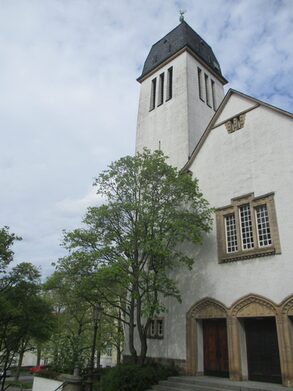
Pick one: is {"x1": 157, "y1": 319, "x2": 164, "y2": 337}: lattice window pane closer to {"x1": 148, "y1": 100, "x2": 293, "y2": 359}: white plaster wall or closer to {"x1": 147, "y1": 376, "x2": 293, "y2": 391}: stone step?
{"x1": 148, "y1": 100, "x2": 293, "y2": 359}: white plaster wall

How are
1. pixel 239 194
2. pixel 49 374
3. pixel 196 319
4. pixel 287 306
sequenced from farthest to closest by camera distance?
1. pixel 49 374
2. pixel 239 194
3. pixel 196 319
4. pixel 287 306

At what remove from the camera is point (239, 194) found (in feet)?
55.4

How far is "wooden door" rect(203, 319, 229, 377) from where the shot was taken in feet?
50.8

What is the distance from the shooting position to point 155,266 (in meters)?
16.4

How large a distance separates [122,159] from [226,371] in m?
10.9

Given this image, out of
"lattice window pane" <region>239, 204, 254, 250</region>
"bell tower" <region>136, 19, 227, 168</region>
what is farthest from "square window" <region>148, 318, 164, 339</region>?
"bell tower" <region>136, 19, 227, 168</region>

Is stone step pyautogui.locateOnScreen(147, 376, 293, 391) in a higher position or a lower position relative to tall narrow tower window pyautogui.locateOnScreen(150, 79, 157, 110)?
lower

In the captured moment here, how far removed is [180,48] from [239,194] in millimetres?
16384

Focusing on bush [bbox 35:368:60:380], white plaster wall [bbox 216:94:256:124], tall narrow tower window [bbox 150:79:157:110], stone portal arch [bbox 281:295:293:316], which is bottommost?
bush [bbox 35:368:60:380]

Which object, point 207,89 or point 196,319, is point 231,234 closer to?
point 196,319

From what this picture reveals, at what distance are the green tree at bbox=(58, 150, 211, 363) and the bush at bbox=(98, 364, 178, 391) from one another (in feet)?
4.22

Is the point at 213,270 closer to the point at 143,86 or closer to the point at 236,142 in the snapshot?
the point at 236,142

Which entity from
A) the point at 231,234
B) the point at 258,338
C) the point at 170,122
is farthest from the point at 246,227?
the point at 170,122

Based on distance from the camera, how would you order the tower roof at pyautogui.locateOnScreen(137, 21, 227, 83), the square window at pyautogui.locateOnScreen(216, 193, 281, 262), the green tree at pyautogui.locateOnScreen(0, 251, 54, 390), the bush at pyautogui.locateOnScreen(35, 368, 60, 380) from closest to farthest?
1. the square window at pyautogui.locateOnScreen(216, 193, 281, 262)
2. the bush at pyautogui.locateOnScreen(35, 368, 60, 380)
3. the green tree at pyautogui.locateOnScreen(0, 251, 54, 390)
4. the tower roof at pyautogui.locateOnScreen(137, 21, 227, 83)
